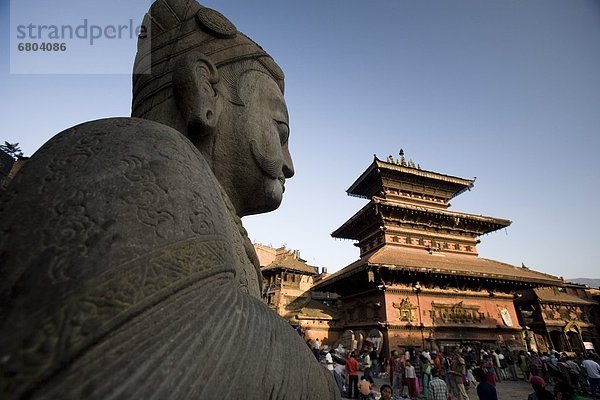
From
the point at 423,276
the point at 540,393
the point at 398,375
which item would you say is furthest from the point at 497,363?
the point at 540,393

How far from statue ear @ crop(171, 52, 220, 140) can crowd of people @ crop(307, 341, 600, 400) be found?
551 centimetres

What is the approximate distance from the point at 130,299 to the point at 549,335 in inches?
1086

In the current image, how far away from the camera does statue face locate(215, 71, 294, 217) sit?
5.91ft

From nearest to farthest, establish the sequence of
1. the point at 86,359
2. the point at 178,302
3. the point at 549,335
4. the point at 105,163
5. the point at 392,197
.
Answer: the point at 86,359, the point at 178,302, the point at 105,163, the point at 392,197, the point at 549,335

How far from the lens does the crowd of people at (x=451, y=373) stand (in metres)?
5.98

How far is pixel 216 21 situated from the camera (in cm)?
201

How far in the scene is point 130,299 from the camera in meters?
0.64

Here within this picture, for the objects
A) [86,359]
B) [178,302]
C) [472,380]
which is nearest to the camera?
[86,359]

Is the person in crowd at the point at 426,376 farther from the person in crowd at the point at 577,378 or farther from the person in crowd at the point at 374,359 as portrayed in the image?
the person in crowd at the point at 577,378

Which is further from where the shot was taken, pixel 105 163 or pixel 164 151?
pixel 164 151

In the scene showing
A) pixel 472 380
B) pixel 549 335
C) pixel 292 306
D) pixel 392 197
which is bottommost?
pixel 472 380

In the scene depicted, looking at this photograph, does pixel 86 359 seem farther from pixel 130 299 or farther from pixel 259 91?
pixel 259 91

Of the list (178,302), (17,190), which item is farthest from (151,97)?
(178,302)

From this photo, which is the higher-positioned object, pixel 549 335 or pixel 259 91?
pixel 259 91
